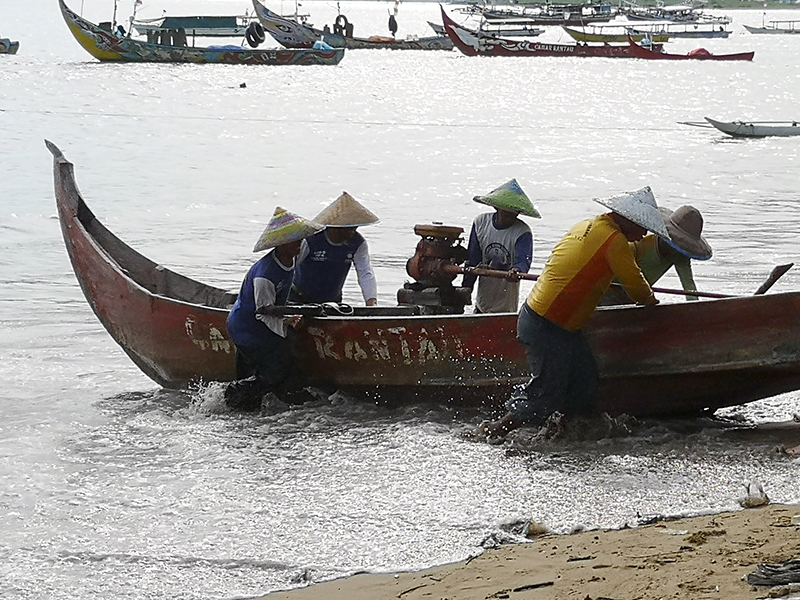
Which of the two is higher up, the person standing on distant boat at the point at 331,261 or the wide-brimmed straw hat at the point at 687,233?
the wide-brimmed straw hat at the point at 687,233

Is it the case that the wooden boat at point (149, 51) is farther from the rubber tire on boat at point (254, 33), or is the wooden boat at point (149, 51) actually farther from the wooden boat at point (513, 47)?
the wooden boat at point (513, 47)

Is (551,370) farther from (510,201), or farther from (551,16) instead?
(551,16)

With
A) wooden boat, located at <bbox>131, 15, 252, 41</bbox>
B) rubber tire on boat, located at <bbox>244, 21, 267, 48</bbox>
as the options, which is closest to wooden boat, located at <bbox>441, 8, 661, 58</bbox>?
rubber tire on boat, located at <bbox>244, 21, 267, 48</bbox>

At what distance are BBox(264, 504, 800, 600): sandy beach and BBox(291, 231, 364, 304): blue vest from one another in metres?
2.76

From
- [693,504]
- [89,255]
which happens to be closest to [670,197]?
[89,255]

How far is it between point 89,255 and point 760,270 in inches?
280

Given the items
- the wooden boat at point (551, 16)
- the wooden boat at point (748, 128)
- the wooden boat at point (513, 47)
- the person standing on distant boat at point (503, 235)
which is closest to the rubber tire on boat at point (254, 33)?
the wooden boat at point (513, 47)

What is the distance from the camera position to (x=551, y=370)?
6203 mm

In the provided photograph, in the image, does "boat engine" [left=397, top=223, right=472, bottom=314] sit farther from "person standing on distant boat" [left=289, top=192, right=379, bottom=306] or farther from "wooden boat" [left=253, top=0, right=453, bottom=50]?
"wooden boat" [left=253, top=0, right=453, bottom=50]

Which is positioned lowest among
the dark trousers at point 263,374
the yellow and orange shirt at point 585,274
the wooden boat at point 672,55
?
the dark trousers at point 263,374

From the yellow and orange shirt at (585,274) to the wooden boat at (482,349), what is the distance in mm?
259

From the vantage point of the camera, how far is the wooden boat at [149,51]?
48594 mm

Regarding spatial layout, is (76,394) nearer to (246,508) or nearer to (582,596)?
(246,508)

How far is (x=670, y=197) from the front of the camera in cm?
1905
